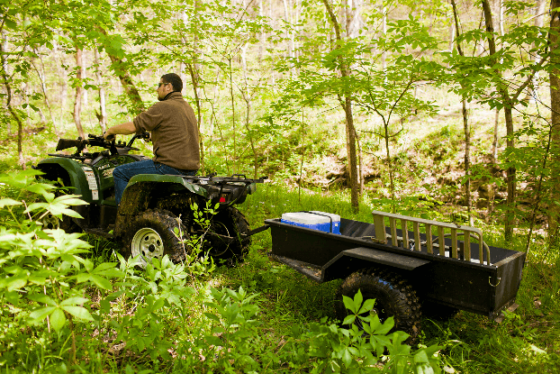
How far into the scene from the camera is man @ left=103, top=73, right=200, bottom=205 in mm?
3771

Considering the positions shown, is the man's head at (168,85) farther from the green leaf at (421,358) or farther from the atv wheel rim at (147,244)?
the green leaf at (421,358)

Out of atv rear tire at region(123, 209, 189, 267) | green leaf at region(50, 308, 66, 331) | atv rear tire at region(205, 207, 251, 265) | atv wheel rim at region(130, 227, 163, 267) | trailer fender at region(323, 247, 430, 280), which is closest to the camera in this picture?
green leaf at region(50, 308, 66, 331)

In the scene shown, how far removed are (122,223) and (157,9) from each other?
14.4 feet

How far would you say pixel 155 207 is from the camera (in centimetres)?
391

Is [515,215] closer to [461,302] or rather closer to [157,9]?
[461,302]

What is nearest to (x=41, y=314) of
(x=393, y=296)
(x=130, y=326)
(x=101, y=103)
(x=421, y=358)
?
(x=130, y=326)

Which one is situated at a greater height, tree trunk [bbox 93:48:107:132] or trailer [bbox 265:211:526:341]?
tree trunk [bbox 93:48:107:132]

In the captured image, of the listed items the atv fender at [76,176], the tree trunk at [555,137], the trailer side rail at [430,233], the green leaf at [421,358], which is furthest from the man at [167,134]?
the tree trunk at [555,137]

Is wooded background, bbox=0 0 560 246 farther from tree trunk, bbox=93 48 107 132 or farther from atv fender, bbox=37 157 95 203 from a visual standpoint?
atv fender, bbox=37 157 95 203

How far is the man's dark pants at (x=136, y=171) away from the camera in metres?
3.95

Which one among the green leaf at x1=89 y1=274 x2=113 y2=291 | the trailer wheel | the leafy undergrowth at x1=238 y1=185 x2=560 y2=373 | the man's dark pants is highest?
the man's dark pants

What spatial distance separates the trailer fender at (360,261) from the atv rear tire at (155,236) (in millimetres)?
1367

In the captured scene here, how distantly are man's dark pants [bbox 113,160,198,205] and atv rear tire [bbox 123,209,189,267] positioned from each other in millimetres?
551

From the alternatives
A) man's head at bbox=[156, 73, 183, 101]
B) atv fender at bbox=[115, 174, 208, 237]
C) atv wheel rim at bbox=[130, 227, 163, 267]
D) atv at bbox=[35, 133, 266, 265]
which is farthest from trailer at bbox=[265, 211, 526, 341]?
man's head at bbox=[156, 73, 183, 101]
